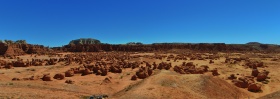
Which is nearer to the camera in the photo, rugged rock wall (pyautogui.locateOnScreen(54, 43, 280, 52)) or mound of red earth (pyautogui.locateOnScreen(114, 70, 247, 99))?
mound of red earth (pyautogui.locateOnScreen(114, 70, 247, 99))

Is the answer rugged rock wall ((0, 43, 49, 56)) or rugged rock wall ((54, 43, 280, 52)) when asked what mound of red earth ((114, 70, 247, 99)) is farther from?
rugged rock wall ((54, 43, 280, 52))

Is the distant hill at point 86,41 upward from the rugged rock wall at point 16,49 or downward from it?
upward

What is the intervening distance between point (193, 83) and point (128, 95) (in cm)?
371

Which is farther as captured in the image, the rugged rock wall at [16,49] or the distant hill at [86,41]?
the distant hill at [86,41]

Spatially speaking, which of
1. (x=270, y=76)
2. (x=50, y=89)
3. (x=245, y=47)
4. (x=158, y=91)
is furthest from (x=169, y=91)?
(x=245, y=47)

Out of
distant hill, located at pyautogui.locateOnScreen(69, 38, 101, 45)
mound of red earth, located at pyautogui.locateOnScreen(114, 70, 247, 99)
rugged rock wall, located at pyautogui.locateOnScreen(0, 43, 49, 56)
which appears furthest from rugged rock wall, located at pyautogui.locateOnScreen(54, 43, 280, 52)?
mound of red earth, located at pyautogui.locateOnScreen(114, 70, 247, 99)

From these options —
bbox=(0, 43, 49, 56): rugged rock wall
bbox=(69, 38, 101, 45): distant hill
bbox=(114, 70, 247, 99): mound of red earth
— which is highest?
bbox=(69, 38, 101, 45): distant hill

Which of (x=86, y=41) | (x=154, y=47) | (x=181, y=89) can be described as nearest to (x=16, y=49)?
(x=154, y=47)

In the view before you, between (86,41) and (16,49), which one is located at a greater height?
(86,41)

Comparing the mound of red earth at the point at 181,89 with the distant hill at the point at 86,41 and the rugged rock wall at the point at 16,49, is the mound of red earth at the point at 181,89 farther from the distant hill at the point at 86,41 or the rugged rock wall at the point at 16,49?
the distant hill at the point at 86,41

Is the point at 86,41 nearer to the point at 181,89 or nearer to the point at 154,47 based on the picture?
the point at 154,47

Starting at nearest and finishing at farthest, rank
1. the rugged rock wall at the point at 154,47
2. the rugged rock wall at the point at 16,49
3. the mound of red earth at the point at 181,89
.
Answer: the mound of red earth at the point at 181,89, the rugged rock wall at the point at 16,49, the rugged rock wall at the point at 154,47

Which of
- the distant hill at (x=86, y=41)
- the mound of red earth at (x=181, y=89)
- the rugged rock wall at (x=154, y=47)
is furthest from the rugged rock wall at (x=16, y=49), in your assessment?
the mound of red earth at (x=181, y=89)

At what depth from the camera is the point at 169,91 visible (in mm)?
13156
